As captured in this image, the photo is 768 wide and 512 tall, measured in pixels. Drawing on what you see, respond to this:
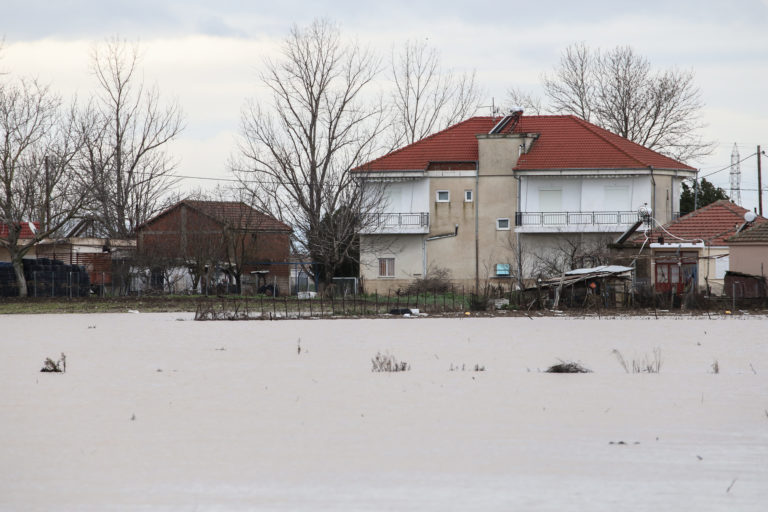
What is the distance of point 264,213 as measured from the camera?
55.5m

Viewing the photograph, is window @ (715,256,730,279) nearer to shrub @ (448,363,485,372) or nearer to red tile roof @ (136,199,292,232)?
red tile roof @ (136,199,292,232)

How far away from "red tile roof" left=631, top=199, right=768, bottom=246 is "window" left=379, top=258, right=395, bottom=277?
40.9 ft

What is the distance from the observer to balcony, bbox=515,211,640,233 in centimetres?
5178

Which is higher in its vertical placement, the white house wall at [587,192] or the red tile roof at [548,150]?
the red tile roof at [548,150]

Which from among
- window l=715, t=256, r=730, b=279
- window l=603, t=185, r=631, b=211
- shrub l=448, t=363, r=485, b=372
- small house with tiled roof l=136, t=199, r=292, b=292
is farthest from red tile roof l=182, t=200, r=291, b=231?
shrub l=448, t=363, r=485, b=372

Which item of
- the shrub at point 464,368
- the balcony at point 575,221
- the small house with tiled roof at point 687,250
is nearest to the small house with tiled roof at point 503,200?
the balcony at point 575,221

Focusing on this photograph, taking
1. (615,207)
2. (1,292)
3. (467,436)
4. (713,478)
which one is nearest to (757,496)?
(713,478)

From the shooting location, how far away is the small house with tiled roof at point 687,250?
138ft

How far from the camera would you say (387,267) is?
5444 centimetres

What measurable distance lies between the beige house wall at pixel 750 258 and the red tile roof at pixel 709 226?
12.6 ft

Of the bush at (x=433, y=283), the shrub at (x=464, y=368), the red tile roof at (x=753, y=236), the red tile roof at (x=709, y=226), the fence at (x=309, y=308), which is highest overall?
the red tile roof at (x=709, y=226)

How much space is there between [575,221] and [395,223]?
26.9 ft

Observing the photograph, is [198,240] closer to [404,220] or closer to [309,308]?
[404,220]

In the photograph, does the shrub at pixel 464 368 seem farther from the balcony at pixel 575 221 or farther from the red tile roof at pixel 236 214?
the red tile roof at pixel 236 214
